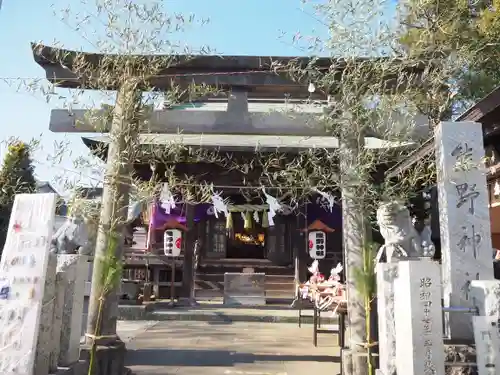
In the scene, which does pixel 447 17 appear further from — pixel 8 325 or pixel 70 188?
pixel 8 325

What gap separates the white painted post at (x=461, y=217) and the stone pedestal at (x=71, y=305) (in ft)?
14.8

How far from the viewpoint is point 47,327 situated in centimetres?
439

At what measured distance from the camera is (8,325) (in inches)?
158

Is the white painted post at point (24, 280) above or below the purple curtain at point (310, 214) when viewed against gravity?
below

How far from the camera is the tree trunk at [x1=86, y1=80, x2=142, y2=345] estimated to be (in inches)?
223

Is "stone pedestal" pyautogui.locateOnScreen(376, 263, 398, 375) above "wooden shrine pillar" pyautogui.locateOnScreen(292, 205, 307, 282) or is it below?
below

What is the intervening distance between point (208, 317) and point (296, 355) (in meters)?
5.26

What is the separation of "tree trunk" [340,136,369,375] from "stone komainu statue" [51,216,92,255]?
161 inches

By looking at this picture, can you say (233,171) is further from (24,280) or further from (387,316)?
(24,280)

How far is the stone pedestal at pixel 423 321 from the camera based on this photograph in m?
4.01

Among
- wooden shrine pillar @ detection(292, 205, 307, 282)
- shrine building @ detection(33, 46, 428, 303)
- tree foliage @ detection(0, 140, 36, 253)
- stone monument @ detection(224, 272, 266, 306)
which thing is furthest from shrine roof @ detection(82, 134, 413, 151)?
stone monument @ detection(224, 272, 266, 306)

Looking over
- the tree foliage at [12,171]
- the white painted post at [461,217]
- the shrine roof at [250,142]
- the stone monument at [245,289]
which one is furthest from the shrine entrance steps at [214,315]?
the white painted post at [461,217]

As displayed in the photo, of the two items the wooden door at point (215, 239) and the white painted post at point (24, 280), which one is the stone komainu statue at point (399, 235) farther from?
the wooden door at point (215, 239)

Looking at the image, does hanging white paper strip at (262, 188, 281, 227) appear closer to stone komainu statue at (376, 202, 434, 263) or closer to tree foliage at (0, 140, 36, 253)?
stone komainu statue at (376, 202, 434, 263)
